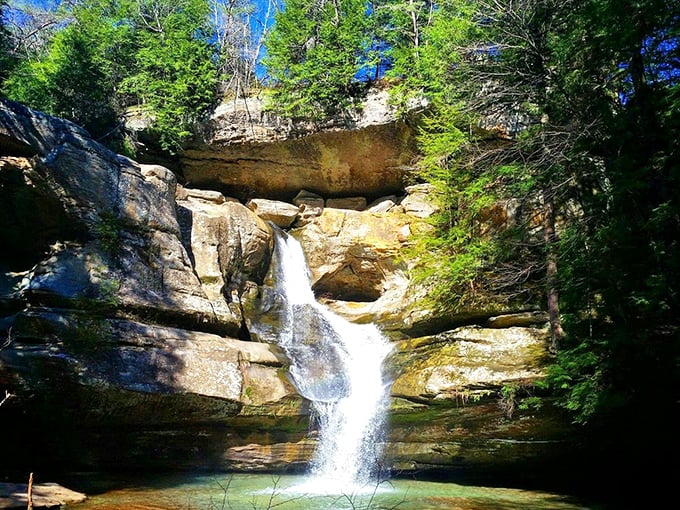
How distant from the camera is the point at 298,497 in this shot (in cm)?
721

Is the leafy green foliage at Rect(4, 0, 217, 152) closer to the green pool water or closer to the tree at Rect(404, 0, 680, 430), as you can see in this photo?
the tree at Rect(404, 0, 680, 430)

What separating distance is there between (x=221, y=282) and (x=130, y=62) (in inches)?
494

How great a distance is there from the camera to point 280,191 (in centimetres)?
2039

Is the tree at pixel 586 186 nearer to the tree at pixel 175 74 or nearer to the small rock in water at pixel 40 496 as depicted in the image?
the small rock in water at pixel 40 496

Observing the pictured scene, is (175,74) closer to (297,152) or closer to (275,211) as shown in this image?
(297,152)

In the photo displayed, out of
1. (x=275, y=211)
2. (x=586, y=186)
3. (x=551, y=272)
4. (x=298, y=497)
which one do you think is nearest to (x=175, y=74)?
(x=275, y=211)

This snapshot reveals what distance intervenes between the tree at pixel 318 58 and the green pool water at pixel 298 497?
41.7ft

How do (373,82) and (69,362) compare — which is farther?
(373,82)

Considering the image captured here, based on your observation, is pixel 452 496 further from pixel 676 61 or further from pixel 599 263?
pixel 676 61

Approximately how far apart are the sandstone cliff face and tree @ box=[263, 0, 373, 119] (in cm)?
663

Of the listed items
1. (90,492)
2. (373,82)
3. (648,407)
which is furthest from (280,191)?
(648,407)

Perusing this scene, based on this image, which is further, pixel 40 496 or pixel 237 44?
pixel 237 44

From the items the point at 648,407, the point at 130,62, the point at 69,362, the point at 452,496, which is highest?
the point at 130,62

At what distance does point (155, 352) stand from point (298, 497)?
4.87 m
